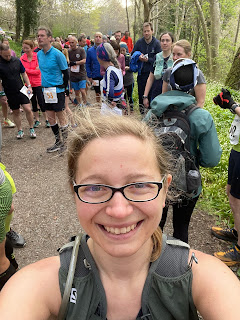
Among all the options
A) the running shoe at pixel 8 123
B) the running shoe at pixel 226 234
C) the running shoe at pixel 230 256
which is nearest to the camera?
the running shoe at pixel 230 256

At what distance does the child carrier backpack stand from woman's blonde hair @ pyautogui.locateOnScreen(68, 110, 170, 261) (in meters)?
0.66

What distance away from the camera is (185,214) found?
2.45 meters

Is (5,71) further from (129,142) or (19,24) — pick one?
(19,24)

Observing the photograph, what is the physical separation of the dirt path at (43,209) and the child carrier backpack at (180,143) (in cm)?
84

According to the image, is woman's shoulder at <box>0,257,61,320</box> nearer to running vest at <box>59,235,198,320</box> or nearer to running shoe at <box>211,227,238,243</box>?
running vest at <box>59,235,198,320</box>

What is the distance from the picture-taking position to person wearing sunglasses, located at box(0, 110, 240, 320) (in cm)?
101

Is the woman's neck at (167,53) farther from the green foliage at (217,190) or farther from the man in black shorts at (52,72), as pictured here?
the green foliage at (217,190)

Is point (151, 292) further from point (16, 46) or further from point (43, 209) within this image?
point (16, 46)

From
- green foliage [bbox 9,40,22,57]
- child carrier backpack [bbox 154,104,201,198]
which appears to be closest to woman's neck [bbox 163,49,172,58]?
child carrier backpack [bbox 154,104,201,198]

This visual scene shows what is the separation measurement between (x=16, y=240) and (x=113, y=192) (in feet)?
8.40

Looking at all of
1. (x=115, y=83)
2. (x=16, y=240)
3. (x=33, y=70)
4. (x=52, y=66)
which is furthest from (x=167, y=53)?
(x=16, y=240)

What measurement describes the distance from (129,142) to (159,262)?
577 millimetres

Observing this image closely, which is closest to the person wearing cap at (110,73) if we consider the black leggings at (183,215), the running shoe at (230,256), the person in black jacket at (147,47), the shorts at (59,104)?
the shorts at (59,104)

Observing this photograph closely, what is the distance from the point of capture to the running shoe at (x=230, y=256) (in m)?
2.65
